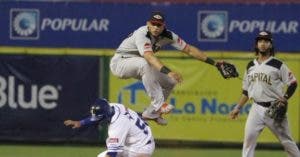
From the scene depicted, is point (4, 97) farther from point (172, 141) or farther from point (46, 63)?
point (172, 141)

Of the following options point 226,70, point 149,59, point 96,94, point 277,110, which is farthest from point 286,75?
point 96,94

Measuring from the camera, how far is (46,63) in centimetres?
1695

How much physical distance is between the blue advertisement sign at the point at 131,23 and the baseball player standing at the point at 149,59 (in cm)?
989

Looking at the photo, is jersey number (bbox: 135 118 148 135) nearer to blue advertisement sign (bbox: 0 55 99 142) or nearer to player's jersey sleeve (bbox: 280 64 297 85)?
player's jersey sleeve (bbox: 280 64 297 85)

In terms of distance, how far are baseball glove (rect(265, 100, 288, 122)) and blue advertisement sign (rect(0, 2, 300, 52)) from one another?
30.2 ft

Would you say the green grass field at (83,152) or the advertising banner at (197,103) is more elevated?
Result: the advertising banner at (197,103)

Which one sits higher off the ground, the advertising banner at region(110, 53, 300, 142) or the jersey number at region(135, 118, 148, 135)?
the jersey number at region(135, 118, 148, 135)

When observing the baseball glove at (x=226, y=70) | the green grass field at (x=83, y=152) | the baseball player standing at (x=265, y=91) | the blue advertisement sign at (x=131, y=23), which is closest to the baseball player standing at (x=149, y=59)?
the baseball glove at (x=226, y=70)

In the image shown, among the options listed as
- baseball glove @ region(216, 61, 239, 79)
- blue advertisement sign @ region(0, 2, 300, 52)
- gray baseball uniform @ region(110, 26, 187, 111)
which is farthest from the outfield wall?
gray baseball uniform @ region(110, 26, 187, 111)

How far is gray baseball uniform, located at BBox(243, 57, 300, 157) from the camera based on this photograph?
39.2 ft

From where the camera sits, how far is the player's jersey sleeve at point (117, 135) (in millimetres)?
10430

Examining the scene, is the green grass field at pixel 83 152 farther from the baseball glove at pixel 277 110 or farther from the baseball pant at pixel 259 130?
the baseball glove at pixel 277 110

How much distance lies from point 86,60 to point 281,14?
6.21 meters

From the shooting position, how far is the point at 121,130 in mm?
10500
